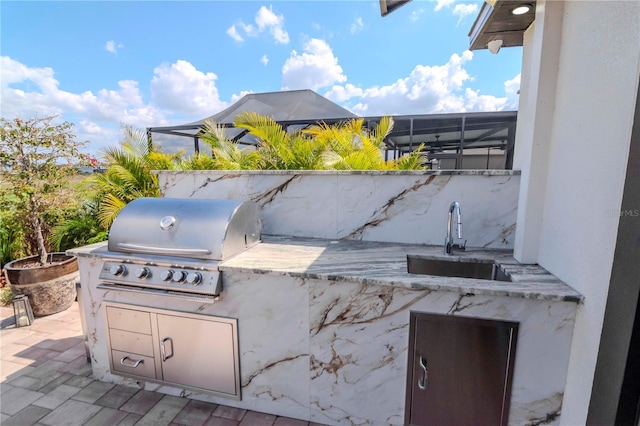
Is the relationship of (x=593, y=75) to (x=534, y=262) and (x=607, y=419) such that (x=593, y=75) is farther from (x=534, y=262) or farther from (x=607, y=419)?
(x=607, y=419)

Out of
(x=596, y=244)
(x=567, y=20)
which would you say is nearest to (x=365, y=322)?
(x=596, y=244)

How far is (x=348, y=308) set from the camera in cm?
175

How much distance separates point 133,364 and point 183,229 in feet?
3.95

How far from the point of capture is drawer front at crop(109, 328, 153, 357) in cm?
214

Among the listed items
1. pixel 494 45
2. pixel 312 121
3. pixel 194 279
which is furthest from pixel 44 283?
pixel 494 45

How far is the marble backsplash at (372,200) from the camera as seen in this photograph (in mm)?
2385

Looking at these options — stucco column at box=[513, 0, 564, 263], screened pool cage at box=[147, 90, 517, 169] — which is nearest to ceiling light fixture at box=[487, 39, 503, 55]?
stucco column at box=[513, 0, 564, 263]

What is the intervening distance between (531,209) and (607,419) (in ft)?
3.89

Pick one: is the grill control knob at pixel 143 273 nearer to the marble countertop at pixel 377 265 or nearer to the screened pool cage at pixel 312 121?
the marble countertop at pixel 377 265

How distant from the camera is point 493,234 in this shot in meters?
2.41

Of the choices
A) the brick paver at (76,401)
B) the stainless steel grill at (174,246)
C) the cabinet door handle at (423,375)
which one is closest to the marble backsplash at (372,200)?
the stainless steel grill at (174,246)

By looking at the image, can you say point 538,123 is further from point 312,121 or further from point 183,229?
point 312,121

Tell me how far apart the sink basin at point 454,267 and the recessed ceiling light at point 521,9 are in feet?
7.34

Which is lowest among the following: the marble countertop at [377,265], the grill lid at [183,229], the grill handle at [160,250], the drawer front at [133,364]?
the drawer front at [133,364]
